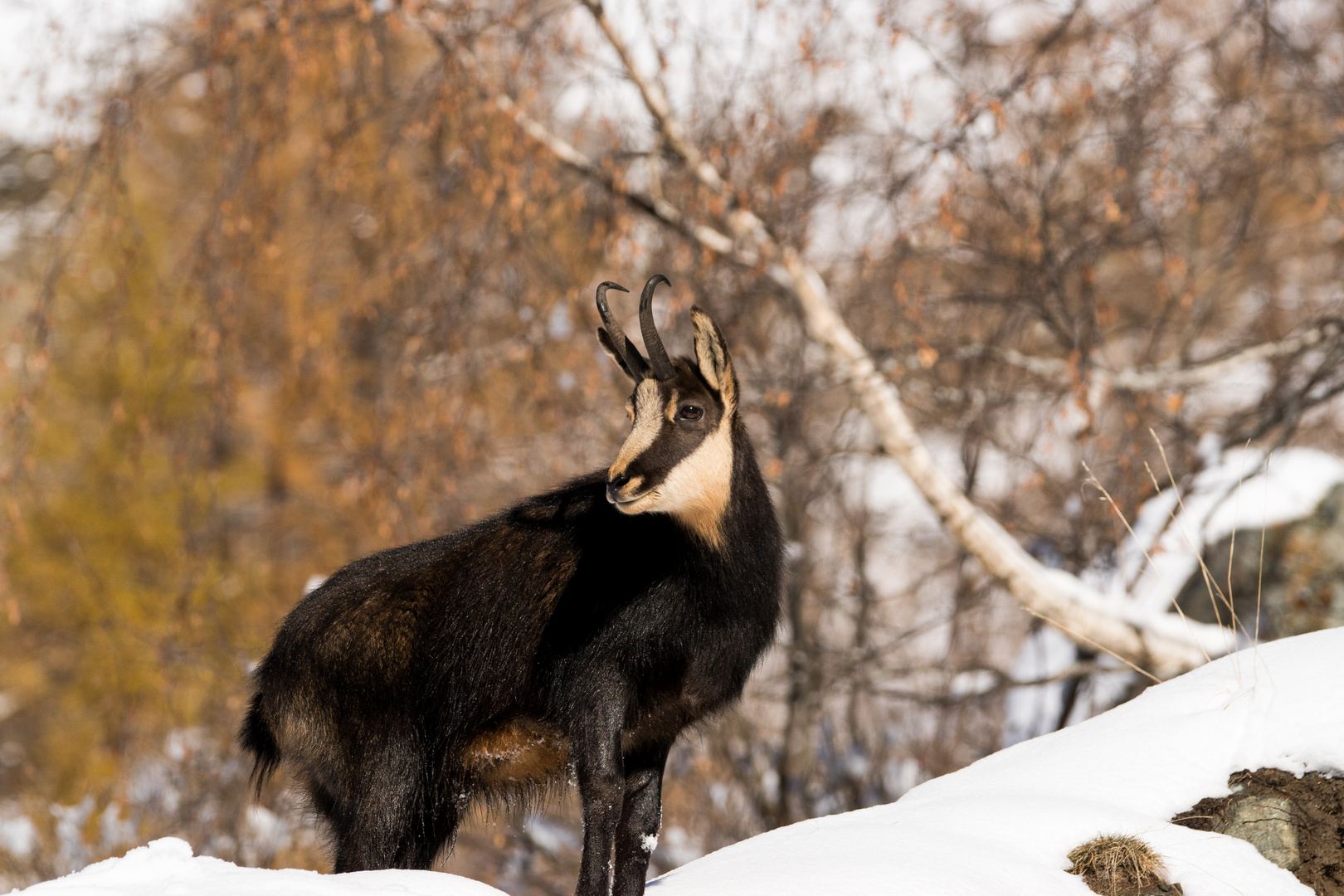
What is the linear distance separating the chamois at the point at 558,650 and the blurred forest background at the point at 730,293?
0.73 meters

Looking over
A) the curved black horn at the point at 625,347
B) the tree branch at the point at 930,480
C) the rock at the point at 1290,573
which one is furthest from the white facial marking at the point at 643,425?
the rock at the point at 1290,573

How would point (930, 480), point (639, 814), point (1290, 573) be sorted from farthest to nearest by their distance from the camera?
point (1290, 573) → point (930, 480) → point (639, 814)

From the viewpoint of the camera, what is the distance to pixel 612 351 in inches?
165

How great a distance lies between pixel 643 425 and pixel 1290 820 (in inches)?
94.9

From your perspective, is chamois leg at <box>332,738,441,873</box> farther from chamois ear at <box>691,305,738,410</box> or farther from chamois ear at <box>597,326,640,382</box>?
chamois ear at <box>691,305,738,410</box>

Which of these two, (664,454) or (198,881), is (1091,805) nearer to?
(664,454)

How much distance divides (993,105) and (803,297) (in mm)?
1543

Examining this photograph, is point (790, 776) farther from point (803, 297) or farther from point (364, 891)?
point (364, 891)

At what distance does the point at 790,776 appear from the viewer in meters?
8.71

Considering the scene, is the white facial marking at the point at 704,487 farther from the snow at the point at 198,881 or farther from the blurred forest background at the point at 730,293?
the blurred forest background at the point at 730,293

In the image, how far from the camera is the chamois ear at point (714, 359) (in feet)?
12.4

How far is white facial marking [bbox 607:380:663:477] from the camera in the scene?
12.0ft

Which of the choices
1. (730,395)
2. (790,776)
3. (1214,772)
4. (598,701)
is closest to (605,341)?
(730,395)

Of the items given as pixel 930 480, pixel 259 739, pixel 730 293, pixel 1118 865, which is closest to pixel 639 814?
pixel 259 739
